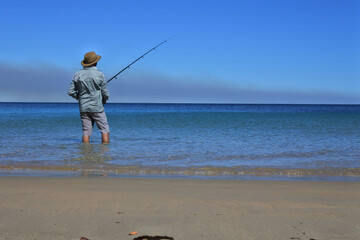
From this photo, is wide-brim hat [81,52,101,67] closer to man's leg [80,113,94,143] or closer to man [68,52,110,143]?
man [68,52,110,143]

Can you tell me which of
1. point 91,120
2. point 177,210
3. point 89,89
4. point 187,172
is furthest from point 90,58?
point 177,210

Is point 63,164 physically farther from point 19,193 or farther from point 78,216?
point 78,216

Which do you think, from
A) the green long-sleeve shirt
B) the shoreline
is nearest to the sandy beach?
the shoreline

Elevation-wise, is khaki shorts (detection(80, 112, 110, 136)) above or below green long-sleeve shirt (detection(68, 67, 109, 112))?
below

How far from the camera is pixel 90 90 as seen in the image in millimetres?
8500

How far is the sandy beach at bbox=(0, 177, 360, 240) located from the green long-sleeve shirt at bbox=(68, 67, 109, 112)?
4.17m

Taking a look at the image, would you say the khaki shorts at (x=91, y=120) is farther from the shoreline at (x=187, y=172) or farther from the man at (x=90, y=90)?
the shoreline at (x=187, y=172)

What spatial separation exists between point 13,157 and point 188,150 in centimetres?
297

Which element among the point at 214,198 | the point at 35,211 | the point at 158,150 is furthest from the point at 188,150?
the point at 35,211

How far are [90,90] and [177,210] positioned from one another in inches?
223

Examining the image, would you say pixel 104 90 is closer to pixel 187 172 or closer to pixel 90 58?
pixel 90 58

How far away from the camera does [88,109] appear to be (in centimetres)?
855

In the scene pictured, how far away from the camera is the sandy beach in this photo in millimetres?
2688

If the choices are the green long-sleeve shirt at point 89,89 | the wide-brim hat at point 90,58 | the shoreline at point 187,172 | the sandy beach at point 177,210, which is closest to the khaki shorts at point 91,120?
the green long-sleeve shirt at point 89,89
